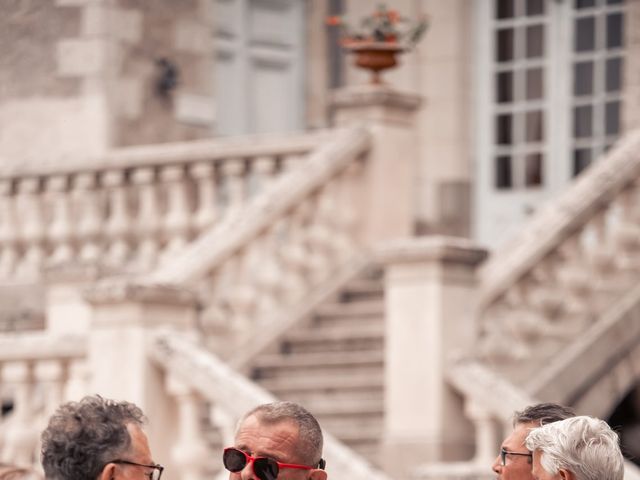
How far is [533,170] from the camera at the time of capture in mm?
15297

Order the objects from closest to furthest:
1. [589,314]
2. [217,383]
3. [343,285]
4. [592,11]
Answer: [217,383] → [589,314] → [343,285] → [592,11]

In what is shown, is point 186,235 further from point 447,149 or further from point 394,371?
point 447,149

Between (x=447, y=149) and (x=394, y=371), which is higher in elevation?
(x=447, y=149)

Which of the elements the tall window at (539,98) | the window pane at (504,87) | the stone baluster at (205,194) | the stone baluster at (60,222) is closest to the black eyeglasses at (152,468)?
the stone baluster at (205,194)

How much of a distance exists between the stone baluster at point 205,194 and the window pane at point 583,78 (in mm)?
4037

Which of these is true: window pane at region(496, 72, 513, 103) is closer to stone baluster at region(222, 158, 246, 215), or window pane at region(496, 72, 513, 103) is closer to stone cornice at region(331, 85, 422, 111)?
stone cornice at region(331, 85, 422, 111)

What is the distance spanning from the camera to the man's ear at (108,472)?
4125mm

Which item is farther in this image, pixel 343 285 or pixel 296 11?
pixel 296 11

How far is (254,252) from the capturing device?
1081cm

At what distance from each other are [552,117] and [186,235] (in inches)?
163

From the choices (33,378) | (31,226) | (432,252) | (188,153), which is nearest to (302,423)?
(432,252)

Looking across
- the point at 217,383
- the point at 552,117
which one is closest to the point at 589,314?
the point at 217,383

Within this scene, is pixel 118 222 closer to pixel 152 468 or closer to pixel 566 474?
pixel 152 468

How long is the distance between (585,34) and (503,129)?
1.02 meters
